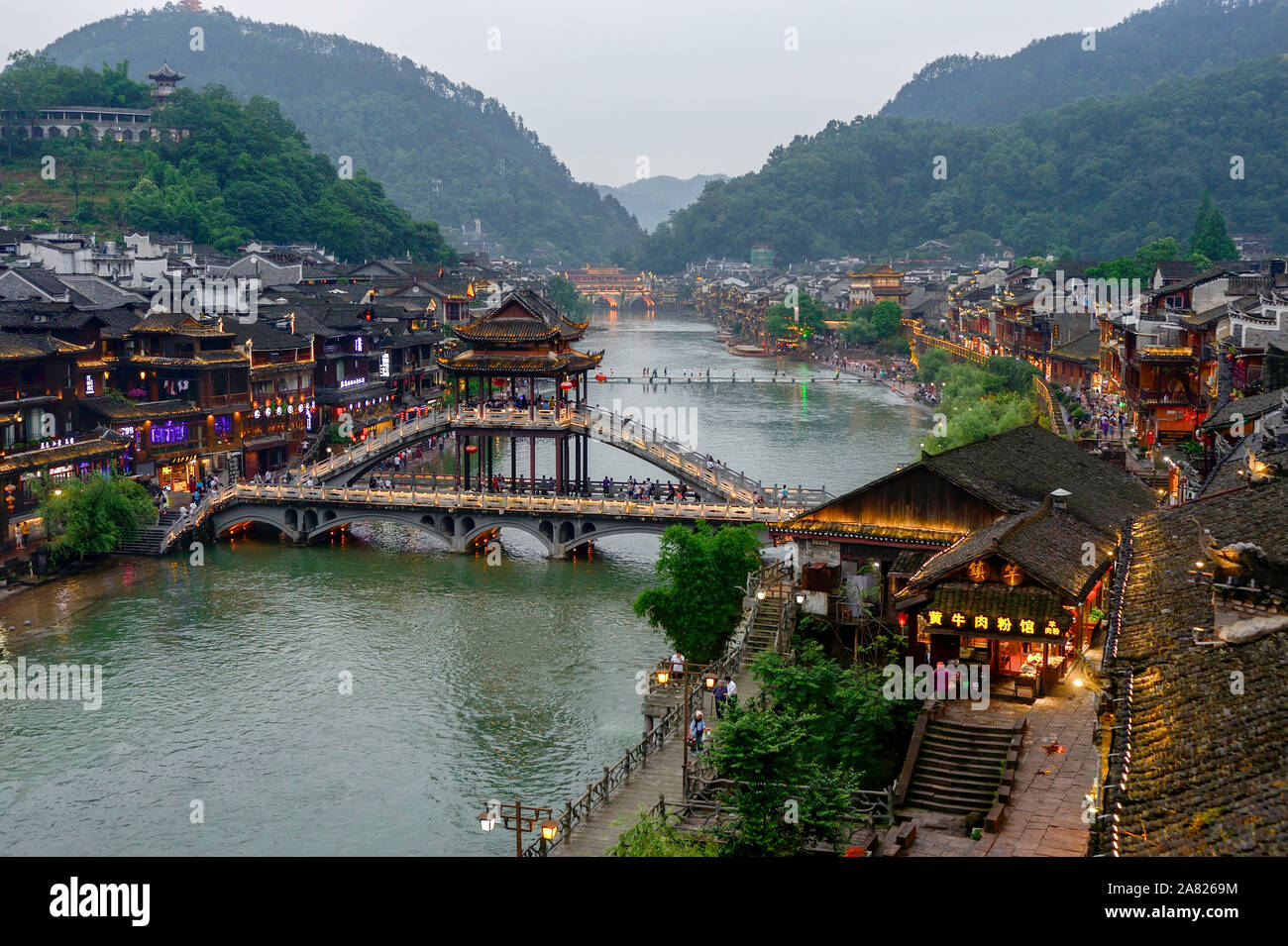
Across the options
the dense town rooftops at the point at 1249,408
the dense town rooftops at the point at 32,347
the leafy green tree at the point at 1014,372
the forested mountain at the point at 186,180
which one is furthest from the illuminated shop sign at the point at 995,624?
the forested mountain at the point at 186,180

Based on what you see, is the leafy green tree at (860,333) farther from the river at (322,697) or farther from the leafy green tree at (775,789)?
the leafy green tree at (775,789)

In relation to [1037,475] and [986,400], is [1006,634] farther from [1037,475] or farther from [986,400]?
[986,400]

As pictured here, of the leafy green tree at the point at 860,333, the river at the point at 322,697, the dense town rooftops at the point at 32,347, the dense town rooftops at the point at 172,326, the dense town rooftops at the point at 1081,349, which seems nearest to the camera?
the river at the point at 322,697

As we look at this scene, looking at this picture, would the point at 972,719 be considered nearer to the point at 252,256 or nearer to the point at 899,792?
the point at 899,792

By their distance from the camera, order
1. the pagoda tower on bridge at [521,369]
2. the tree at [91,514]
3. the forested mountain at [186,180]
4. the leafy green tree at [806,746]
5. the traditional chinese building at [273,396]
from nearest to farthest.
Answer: the leafy green tree at [806,746] < the tree at [91,514] < the pagoda tower on bridge at [521,369] < the traditional chinese building at [273,396] < the forested mountain at [186,180]

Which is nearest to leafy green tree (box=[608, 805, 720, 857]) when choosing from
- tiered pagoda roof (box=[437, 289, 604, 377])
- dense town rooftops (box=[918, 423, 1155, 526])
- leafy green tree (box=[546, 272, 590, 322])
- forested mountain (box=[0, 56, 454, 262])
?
dense town rooftops (box=[918, 423, 1155, 526])

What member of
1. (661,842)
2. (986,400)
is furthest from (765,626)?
(986,400)
